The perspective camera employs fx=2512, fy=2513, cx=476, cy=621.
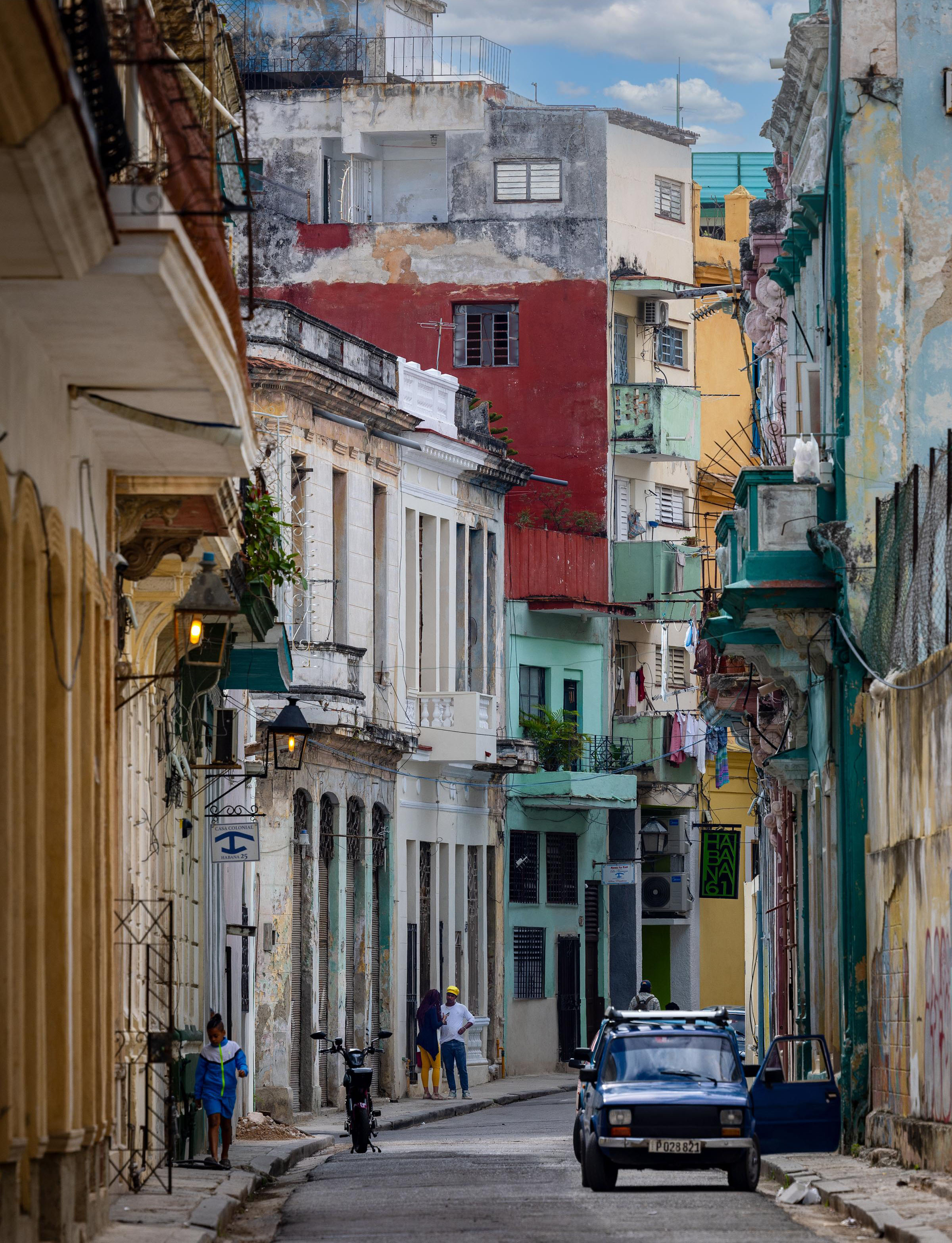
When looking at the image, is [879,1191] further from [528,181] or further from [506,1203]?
[528,181]

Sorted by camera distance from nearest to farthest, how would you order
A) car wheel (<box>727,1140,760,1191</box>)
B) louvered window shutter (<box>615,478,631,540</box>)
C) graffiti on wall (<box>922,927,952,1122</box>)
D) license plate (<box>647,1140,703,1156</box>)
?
graffiti on wall (<box>922,927,952,1122</box>) < license plate (<box>647,1140,703,1156</box>) < car wheel (<box>727,1140,760,1191</box>) < louvered window shutter (<box>615,478,631,540</box>)

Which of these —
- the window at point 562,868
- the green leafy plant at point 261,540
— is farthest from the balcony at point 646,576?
the green leafy plant at point 261,540

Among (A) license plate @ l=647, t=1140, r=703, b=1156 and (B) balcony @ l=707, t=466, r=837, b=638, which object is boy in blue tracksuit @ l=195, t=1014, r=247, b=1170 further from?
(B) balcony @ l=707, t=466, r=837, b=638

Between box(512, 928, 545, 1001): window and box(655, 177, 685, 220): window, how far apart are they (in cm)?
1677

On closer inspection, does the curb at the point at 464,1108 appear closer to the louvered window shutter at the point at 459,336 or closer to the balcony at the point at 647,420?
the balcony at the point at 647,420

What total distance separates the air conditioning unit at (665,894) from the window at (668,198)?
47.9 feet

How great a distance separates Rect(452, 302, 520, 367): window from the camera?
51.8 m

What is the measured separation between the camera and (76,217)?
10.2 meters

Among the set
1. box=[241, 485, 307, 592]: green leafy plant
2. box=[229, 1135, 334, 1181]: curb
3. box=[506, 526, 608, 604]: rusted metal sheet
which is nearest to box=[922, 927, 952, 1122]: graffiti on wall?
box=[229, 1135, 334, 1181]: curb

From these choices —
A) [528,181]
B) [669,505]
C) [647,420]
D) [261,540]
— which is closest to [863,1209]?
[261,540]

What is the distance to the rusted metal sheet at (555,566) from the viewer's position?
48531 mm

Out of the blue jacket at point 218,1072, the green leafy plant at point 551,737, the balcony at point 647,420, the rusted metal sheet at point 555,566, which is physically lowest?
the blue jacket at point 218,1072

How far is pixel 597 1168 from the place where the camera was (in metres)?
19.5

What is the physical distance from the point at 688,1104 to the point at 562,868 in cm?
3115
